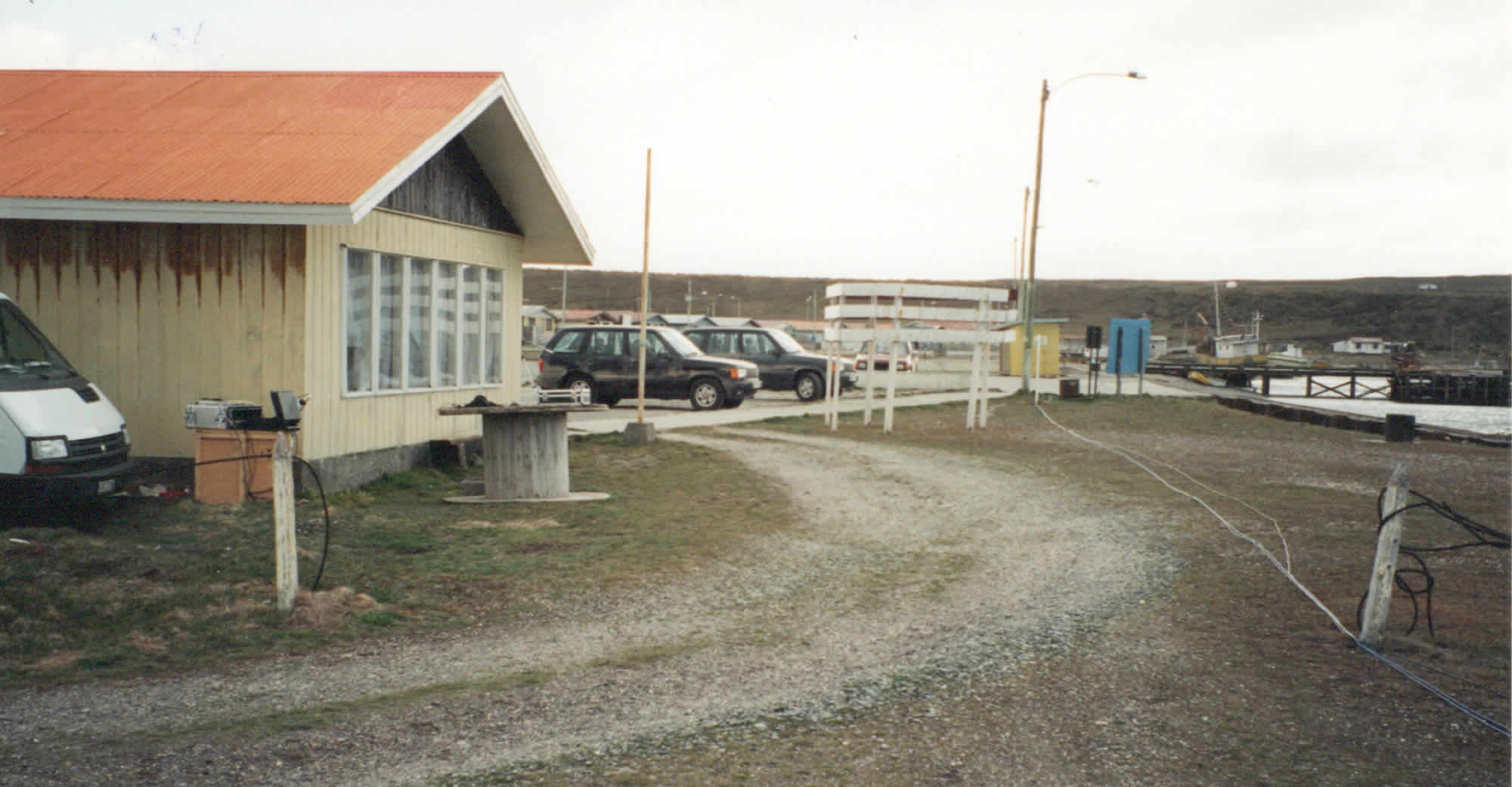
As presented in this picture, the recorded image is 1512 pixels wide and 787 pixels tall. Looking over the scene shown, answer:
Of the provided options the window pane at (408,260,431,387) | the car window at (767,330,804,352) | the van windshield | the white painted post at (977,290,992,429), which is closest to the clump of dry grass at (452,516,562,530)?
the window pane at (408,260,431,387)

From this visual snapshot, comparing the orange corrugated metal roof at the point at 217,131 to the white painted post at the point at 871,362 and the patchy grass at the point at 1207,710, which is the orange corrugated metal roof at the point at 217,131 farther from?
the white painted post at the point at 871,362

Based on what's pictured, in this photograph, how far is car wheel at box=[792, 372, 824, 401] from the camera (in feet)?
91.2

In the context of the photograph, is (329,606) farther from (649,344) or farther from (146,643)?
(649,344)

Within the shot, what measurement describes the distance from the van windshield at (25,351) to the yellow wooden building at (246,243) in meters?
1.01

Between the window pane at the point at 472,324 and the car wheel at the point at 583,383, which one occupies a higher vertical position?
the window pane at the point at 472,324

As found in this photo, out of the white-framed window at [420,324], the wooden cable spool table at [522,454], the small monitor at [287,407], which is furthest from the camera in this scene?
the white-framed window at [420,324]

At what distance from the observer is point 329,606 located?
7066mm

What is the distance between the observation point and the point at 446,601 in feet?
24.8

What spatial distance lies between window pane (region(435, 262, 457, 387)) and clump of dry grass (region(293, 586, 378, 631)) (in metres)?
6.29

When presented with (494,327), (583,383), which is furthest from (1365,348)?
(494,327)

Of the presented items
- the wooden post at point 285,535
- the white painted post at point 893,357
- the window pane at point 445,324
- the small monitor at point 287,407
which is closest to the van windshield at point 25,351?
the small monitor at point 287,407

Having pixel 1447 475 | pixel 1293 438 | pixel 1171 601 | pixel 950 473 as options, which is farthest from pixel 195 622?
pixel 1293 438

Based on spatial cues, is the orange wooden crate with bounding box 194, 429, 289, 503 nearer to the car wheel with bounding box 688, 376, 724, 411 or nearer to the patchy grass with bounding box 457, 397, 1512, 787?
the patchy grass with bounding box 457, 397, 1512, 787

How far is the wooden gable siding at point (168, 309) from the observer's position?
10.6 m
